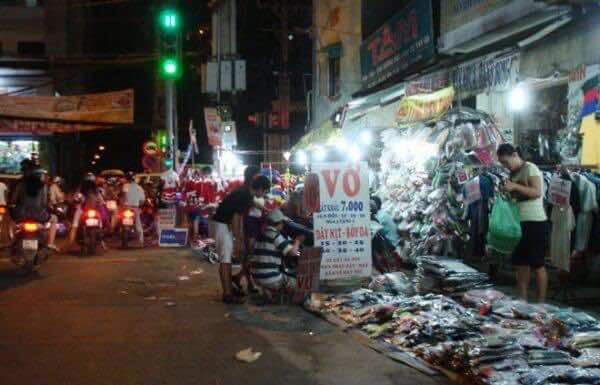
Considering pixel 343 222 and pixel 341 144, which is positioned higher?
pixel 341 144

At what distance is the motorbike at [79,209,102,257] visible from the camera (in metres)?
16.1

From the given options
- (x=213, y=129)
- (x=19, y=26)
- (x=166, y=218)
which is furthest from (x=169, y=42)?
(x=19, y=26)

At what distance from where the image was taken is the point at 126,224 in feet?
58.1

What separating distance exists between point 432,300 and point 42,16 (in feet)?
120

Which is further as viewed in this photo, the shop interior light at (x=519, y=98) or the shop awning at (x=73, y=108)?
the shop awning at (x=73, y=108)

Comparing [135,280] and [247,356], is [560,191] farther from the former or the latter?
[135,280]

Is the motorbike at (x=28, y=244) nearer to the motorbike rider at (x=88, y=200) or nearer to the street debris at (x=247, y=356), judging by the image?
the motorbike rider at (x=88, y=200)

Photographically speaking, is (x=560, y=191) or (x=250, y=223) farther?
(x=250, y=223)

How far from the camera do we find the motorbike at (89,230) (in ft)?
52.7

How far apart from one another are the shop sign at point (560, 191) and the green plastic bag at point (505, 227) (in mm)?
841

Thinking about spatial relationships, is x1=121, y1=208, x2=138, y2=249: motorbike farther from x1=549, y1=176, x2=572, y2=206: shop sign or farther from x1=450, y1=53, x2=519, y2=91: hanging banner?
x1=549, y1=176, x2=572, y2=206: shop sign

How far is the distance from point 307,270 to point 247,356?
2.79m

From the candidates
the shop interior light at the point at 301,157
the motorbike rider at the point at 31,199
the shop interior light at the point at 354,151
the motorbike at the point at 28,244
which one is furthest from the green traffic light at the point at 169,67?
the motorbike at the point at 28,244

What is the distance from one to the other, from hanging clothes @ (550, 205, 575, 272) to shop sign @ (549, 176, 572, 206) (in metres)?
0.10
